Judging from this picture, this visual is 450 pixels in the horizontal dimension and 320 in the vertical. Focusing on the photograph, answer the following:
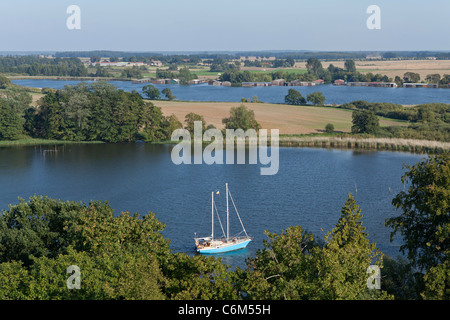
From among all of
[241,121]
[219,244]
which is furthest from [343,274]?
[241,121]

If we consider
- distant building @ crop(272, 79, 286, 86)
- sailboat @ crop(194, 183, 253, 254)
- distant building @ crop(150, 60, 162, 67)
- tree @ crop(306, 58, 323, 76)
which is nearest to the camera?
sailboat @ crop(194, 183, 253, 254)

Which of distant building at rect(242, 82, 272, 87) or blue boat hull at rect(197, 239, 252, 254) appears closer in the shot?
blue boat hull at rect(197, 239, 252, 254)

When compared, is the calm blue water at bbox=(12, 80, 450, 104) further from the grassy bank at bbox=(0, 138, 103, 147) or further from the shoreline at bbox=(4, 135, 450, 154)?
the grassy bank at bbox=(0, 138, 103, 147)

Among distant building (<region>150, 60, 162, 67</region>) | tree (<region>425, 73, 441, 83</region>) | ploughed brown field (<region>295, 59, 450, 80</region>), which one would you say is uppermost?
distant building (<region>150, 60, 162, 67</region>)

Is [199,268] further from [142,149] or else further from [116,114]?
[116,114]

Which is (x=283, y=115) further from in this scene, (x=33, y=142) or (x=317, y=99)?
(x=33, y=142)

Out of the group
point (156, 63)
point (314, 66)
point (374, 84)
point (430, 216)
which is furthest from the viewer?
point (156, 63)

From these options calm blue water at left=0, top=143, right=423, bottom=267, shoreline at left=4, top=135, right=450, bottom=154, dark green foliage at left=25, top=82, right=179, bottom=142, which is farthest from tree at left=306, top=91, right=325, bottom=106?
calm blue water at left=0, top=143, right=423, bottom=267
